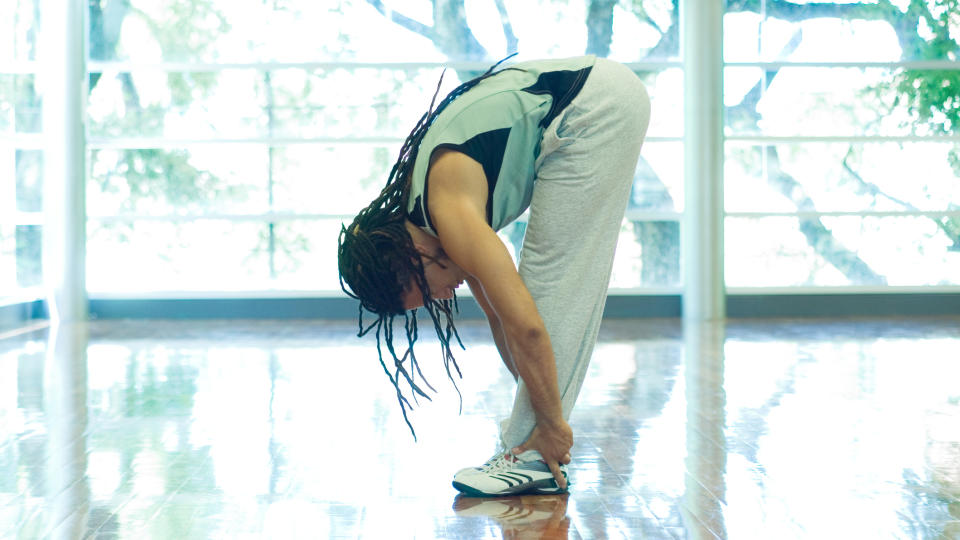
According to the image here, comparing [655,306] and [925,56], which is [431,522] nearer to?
[655,306]

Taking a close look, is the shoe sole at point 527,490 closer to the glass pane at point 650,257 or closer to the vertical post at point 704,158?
the vertical post at point 704,158

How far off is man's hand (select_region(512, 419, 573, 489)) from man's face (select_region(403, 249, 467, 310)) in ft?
1.13

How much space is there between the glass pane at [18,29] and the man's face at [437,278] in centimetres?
526

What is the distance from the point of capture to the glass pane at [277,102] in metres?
7.15

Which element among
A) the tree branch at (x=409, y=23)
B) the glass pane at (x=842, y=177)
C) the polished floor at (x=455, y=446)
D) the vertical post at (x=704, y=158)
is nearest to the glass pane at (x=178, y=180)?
the tree branch at (x=409, y=23)

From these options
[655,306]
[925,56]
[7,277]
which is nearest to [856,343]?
[655,306]

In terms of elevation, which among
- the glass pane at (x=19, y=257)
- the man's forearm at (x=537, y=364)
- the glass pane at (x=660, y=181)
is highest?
the glass pane at (x=660, y=181)

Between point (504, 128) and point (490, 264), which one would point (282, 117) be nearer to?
point (504, 128)

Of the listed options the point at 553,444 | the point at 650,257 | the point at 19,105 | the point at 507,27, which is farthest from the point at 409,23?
the point at 553,444

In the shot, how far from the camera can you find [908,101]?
7.37 meters

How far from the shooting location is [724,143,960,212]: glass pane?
288 inches

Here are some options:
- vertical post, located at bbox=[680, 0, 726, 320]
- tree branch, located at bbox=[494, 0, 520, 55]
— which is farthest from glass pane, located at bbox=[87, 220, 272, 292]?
vertical post, located at bbox=[680, 0, 726, 320]

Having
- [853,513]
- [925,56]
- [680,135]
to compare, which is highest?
[925,56]

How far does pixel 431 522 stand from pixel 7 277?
5.19 m
